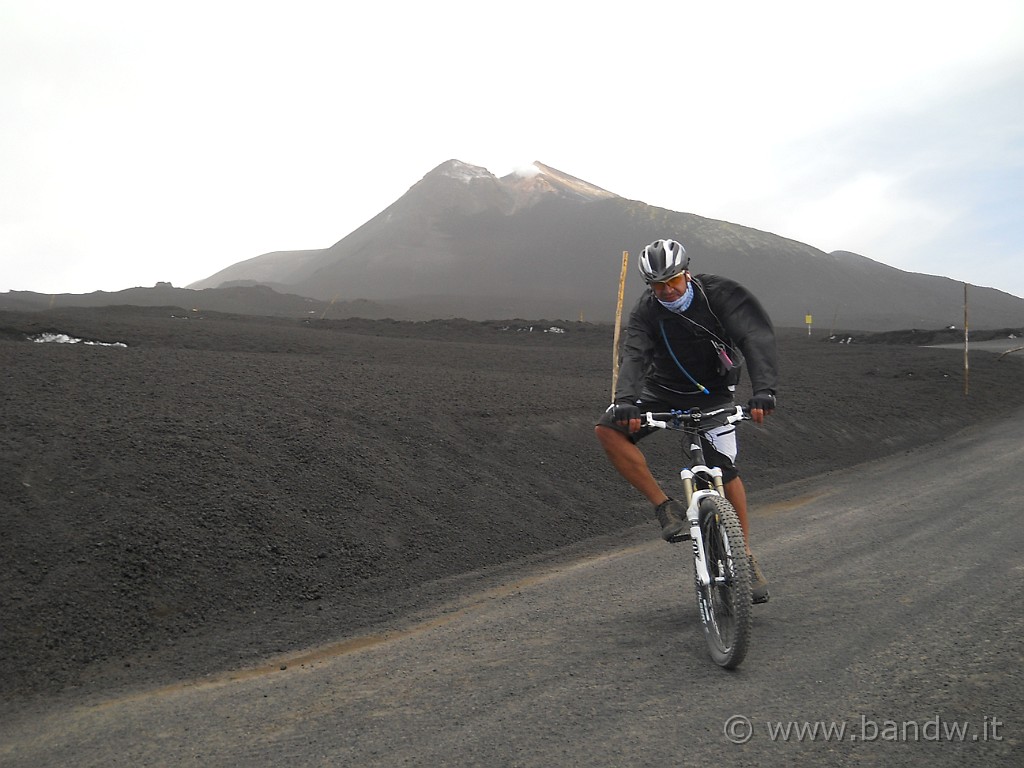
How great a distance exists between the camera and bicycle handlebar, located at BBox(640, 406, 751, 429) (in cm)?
495

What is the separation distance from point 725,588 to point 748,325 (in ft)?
5.12

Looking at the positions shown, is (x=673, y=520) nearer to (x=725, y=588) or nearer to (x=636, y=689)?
(x=725, y=588)

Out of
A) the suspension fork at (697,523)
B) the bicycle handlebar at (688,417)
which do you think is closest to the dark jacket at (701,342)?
the bicycle handlebar at (688,417)

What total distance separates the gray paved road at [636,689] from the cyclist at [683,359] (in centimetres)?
82

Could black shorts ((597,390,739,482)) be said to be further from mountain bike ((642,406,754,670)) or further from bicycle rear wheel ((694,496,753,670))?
bicycle rear wheel ((694,496,753,670))

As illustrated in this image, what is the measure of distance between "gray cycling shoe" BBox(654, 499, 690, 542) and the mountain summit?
10146 centimetres

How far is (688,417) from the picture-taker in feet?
16.3

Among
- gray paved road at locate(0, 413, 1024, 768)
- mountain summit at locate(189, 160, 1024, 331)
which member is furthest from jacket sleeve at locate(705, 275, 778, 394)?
mountain summit at locate(189, 160, 1024, 331)

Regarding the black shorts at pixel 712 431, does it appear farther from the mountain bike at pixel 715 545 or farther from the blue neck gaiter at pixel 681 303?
the blue neck gaiter at pixel 681 303

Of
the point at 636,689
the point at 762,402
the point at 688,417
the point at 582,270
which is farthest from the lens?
the point at 582,270

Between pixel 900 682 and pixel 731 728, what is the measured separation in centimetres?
96

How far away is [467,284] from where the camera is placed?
5851 inches

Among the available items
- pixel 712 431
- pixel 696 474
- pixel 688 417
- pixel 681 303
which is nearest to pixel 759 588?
pixel 696 474

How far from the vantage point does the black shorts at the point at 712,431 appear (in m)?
5.15
